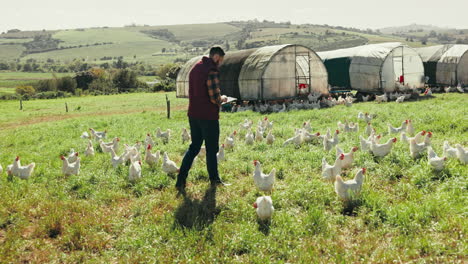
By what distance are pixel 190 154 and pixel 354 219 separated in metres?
2.85

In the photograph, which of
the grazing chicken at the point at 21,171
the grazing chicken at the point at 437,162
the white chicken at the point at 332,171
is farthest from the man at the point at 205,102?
the grazing chicken at the point at 437,162

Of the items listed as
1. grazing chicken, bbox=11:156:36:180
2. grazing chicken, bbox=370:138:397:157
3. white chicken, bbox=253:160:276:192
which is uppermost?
grazing chicken, bbox=370:138:397:157

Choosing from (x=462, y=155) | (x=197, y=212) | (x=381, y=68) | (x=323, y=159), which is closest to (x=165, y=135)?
(x=323, y=159)

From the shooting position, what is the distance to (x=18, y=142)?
1220 centimetres

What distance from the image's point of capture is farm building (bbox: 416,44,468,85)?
25750 mm

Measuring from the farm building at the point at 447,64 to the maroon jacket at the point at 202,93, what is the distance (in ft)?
87.1

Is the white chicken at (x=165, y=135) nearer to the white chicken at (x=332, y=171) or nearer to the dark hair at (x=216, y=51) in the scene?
the dark hair at (x=216, y=51)

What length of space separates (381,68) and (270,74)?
7813 mm

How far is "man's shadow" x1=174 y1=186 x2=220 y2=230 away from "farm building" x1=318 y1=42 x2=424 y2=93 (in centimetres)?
1993

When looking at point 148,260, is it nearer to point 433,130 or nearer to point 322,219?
point 322,219

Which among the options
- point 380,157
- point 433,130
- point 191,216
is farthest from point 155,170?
point 433,130

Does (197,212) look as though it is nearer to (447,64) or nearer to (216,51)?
(216,51)

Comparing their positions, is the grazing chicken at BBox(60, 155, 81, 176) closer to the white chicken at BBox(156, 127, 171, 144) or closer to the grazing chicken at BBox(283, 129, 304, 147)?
the white chicken at BBox(156, 127, 171, 144)

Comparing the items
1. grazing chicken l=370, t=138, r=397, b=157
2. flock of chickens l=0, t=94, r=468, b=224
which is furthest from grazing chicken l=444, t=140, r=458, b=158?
grazing chicken l=370, t=138, r=397, b=157
